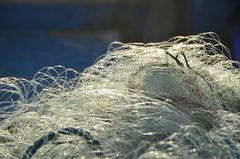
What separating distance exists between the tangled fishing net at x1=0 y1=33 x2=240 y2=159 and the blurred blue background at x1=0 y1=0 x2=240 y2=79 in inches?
162

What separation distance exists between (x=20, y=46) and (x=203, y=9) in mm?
1662

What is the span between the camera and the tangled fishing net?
2.73 ft

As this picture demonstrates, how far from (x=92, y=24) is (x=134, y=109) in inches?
203

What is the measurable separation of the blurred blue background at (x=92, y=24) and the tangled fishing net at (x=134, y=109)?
4114mm

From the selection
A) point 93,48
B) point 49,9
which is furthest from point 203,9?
point 49,9

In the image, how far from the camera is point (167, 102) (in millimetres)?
935

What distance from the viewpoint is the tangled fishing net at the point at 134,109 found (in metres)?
0.83

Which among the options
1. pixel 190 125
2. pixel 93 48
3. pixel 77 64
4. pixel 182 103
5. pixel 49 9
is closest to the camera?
pixel 190 125

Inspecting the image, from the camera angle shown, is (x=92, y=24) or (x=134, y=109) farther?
(x=92, y=24)

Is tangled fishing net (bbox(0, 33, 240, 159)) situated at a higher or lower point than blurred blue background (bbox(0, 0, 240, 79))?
higher

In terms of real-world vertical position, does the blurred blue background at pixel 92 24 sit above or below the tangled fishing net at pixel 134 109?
below

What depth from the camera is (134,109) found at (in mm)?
913

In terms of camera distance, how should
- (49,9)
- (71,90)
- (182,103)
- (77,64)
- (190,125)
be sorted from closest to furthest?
1. (190,125)
2. (182,103)
3. (71,90)
4. (77,64)
5. (49,9)

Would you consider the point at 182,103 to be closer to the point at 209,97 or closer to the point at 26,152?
the point at 209,97
